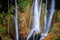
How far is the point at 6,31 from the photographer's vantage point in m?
18.8

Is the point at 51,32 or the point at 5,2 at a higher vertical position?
the point at 5,2

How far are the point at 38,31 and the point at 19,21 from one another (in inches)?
51.5

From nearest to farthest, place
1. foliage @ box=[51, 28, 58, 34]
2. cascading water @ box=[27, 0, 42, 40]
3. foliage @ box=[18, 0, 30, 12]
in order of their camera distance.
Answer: foliage @ box=[51, 28, 58, 34]
cascading water @ box=[27, 0, 42, 40]
foliage @ box=[18, 0, 30, 12]

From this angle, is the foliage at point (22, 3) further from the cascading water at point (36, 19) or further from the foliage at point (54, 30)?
the foliage at point (54, 30)

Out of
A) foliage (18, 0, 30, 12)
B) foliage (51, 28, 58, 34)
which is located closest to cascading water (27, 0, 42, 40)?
foliage (18, 0, 30, 12)

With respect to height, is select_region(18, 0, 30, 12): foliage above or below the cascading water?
above

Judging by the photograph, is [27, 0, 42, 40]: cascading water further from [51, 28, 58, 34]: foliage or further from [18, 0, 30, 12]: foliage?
[51, 28, 58, 34]: foliage

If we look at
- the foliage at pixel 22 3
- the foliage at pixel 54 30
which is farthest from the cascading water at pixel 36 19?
the foliage at pixel 54 30

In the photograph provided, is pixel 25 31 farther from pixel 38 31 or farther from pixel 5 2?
pixel 5 2

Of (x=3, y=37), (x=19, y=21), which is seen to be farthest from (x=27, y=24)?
(x=3, y=37)

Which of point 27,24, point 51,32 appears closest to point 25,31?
point 27,24

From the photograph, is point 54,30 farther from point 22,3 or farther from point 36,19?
point 22,3

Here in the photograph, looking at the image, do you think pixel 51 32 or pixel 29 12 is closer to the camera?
pixel 51 32

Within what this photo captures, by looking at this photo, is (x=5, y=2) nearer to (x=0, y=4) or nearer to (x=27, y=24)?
(x=0, y=4)
